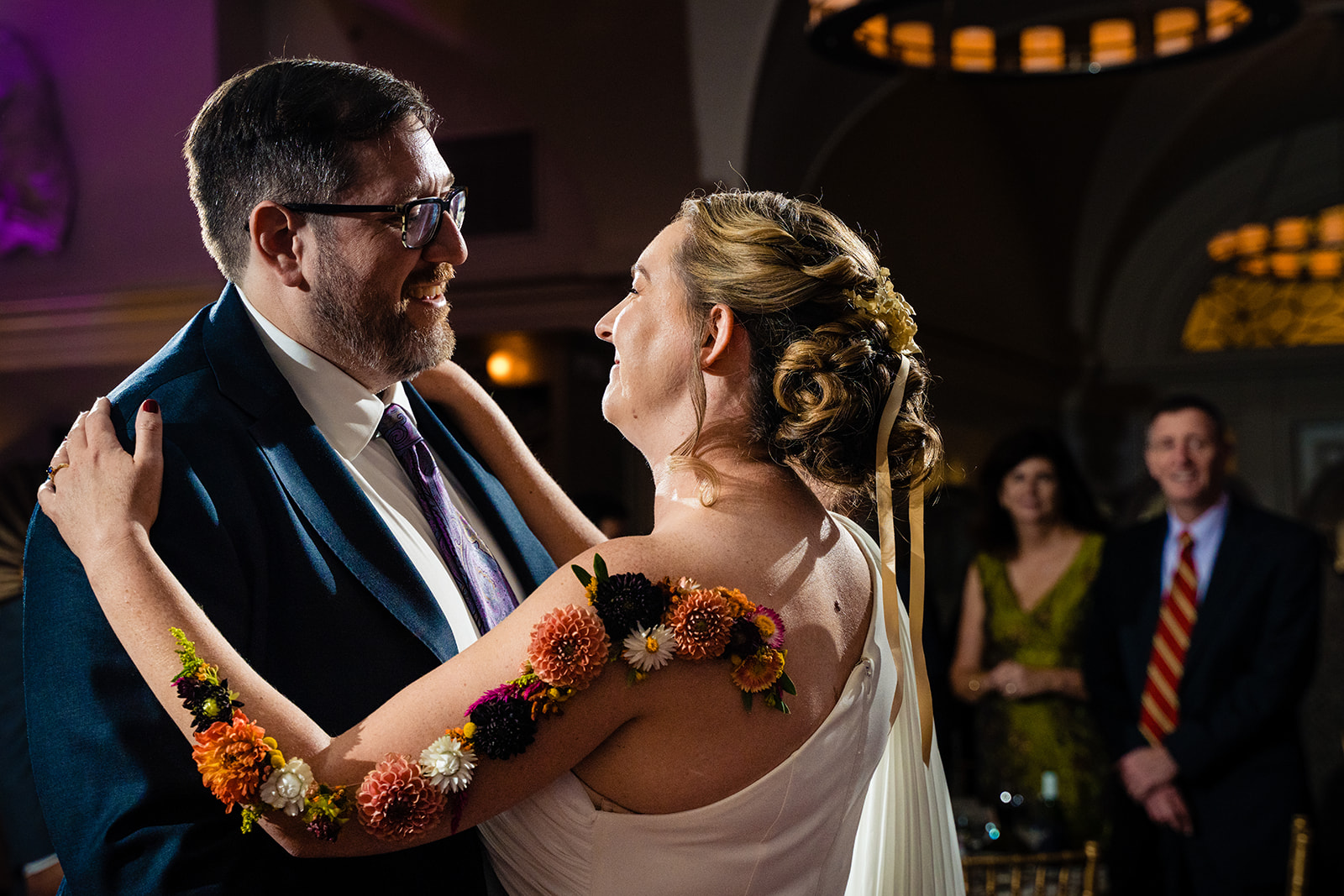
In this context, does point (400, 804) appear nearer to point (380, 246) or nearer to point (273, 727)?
point (273, 727)

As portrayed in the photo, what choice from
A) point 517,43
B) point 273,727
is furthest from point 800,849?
point 517,43

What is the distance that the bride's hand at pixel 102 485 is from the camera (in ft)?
4.76

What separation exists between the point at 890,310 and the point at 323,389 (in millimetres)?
772

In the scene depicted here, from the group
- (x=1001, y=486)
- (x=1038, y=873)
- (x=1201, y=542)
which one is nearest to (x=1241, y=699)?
(x=1201, y=542)

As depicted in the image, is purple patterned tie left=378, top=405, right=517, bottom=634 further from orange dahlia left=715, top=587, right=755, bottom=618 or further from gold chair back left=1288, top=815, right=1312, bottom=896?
gold chair back left=1288, top=815, right=1312, bottom=896

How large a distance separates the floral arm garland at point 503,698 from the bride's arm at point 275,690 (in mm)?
16

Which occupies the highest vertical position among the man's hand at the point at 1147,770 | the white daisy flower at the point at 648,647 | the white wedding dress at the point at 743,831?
the white daisy flower at the point at 648,647

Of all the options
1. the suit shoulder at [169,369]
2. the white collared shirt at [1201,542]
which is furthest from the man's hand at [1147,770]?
the suit shoulder at [169,369]

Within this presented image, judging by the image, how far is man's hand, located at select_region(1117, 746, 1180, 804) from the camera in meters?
4.03

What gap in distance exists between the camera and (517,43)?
5.71 metres

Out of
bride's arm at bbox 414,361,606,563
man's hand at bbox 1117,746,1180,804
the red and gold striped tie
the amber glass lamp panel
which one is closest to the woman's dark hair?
the red and gold striped tie

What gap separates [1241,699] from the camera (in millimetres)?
3986

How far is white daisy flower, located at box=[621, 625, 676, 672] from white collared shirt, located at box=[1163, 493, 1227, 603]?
10.4 feet

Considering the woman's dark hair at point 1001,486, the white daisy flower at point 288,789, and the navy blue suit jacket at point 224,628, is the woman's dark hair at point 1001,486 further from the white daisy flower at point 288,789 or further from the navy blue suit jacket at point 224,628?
the white daisy flower at point 288,789
